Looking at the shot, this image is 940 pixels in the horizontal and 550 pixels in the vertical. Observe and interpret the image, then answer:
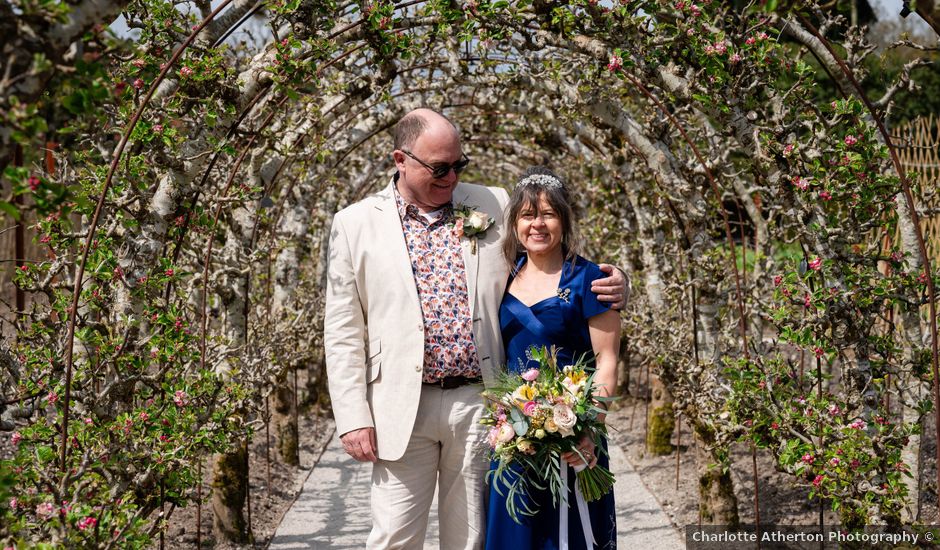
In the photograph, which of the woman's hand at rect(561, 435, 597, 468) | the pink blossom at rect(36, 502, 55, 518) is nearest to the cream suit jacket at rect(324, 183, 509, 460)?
the woman's hand at rect(561, 435, 597, 468)

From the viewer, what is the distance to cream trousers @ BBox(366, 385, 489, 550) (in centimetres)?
284

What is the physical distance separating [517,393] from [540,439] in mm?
160

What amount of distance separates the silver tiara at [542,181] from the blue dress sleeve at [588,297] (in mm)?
286

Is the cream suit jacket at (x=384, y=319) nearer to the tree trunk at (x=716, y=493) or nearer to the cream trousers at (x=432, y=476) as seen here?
the cream trousers at (x=432, y=476)

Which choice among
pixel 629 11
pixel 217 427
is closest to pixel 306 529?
pixel 217 427

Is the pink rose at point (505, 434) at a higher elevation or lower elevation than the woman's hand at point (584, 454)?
higher

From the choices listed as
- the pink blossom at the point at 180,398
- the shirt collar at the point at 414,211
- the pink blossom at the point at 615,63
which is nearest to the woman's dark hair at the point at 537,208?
the shirt collar at the point at 414,211

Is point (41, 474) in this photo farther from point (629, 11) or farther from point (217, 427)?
point (629, 11)

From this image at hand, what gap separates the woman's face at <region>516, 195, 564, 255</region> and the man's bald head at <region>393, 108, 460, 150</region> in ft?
1.19

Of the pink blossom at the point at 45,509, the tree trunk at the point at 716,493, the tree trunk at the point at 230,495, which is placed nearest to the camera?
the pink blossom at the point at 45,509

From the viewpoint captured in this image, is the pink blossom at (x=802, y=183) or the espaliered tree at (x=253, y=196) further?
the pink blossom at (x=802, y=183)

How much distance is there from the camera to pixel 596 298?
2.81 meters

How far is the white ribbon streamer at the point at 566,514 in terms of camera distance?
2.72m

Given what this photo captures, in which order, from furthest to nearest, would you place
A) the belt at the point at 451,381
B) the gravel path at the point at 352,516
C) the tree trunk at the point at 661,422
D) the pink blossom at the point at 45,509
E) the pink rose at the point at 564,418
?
the tree trunk at the point at 661,422 < the gravel path at the point at 352,516 < the belt at the point at 451,381 < the pink rose at the point at 564,418 < the pink blossom at the point at 45,509
